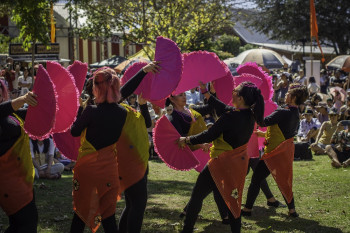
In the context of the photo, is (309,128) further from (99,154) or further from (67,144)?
(99,154)

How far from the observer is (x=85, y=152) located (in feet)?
15.6

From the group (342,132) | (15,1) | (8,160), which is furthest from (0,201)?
(342,132)

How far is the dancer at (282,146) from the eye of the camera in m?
6.88

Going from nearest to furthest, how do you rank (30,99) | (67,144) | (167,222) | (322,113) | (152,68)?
1. (30,99)
2. (152,68)
3. (67,144)
4. (167,222)
5. (322,113)

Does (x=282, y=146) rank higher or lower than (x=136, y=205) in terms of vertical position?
higher

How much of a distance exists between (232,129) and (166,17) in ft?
46.0

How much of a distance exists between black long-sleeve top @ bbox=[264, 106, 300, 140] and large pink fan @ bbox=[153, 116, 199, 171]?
3.95 ft

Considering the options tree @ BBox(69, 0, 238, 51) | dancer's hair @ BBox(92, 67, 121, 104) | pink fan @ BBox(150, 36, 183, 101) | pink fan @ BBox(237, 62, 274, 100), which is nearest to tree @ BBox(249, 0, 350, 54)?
tree @ BBox(69, 0, 238, 51)

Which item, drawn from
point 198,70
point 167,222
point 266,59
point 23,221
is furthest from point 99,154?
point 266,59

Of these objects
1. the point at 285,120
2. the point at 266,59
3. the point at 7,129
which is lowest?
the point at 285,120

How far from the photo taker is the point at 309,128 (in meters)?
15.0

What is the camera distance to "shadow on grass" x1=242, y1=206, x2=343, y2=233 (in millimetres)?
6691

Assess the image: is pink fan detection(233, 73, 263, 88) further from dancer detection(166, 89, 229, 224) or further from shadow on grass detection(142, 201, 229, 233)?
shadow on grass detection(142, 201, 229, 233)

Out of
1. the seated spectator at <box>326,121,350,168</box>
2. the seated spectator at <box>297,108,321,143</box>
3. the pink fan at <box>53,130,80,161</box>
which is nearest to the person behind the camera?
the pink fan at <box>53,130,80,161</box>
